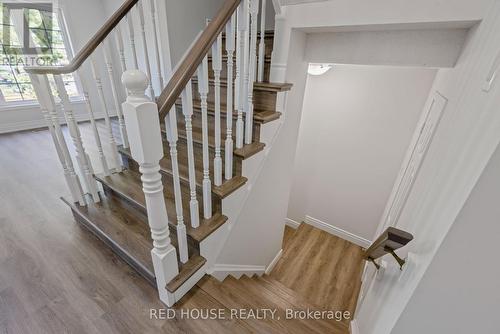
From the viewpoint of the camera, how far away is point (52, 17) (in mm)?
3645

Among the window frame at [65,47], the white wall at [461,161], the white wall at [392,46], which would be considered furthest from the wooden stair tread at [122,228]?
the window frame at [65,47]

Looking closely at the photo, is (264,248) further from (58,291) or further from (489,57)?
(489,57)

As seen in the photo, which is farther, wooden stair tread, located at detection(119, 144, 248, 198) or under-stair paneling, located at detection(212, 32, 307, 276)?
under-stair paneling, located at detection(212, 32, 307, 276)

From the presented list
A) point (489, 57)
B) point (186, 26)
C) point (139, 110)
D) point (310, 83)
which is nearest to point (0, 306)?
point (139, 110)

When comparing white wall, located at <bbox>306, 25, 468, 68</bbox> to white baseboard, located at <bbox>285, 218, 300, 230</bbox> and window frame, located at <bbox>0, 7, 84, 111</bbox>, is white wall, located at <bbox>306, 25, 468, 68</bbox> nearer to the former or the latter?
white baseboard, located at <bbox>285, 218, 300, 230</bbox>

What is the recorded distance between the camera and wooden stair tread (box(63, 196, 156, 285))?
4.30ft

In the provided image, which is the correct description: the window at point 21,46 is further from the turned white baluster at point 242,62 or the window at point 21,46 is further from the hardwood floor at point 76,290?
the turned white baluster at point 242,62

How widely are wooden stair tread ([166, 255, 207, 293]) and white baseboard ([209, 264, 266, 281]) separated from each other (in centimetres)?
19

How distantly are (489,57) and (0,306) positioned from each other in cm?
242

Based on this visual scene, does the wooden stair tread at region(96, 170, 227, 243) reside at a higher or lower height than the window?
lower

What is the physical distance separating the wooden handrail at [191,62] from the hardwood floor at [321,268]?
91.4 inches

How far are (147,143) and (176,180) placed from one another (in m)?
0.28
